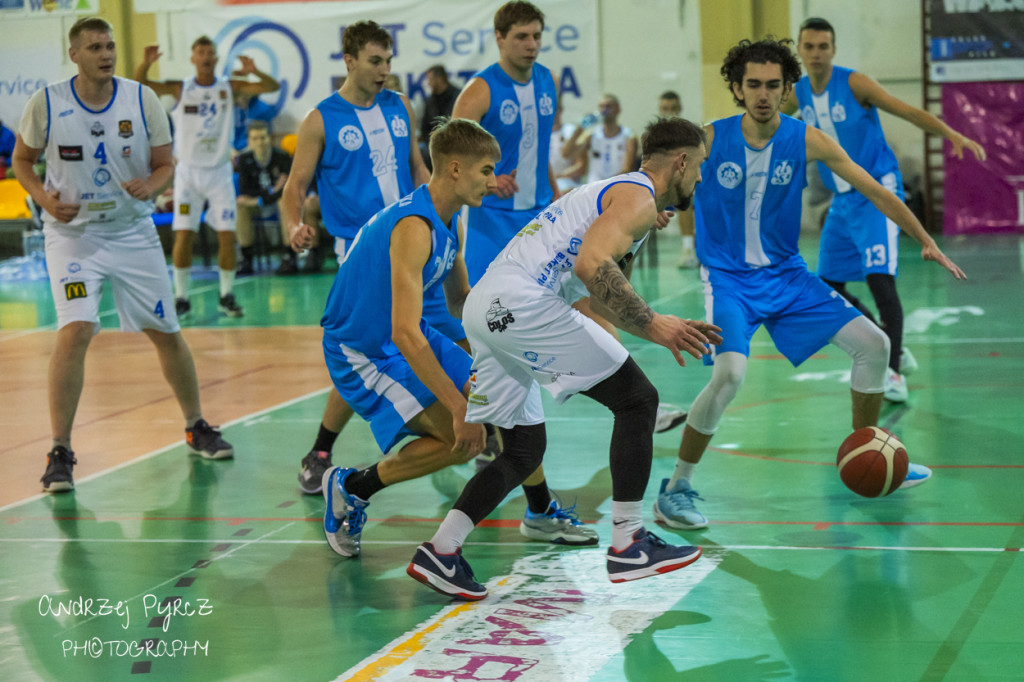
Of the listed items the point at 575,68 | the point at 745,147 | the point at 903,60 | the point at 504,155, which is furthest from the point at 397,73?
the point at 745,147

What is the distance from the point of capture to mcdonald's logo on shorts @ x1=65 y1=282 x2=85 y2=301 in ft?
20.3

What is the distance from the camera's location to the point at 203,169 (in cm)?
1222

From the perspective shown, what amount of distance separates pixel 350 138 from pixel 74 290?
1.54 meters

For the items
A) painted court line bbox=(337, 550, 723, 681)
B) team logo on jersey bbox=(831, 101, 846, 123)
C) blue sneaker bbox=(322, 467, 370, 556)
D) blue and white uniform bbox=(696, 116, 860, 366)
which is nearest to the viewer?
painted court line bbox=(337, 550, 723, 681)

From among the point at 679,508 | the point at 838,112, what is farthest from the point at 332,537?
the point at 838,112

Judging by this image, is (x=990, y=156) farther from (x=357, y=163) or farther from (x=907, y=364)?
(x=357, y=163)

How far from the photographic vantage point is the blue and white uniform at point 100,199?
6.22 metres

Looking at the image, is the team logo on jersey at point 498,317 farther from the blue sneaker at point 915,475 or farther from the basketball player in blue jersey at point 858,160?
the basketball player in blue jersey at point 858,160

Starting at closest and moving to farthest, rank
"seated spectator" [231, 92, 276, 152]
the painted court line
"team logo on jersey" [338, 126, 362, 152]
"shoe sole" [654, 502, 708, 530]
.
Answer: the painted court line → "shoe sole" [654, 502, 708, 530] → "team logo on jersey" [338, 126, 362, 152] → "seated spectator" [231, 92, 276, 152]

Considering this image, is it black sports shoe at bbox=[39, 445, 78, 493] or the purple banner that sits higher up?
the purple banner

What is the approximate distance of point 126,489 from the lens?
6.14m

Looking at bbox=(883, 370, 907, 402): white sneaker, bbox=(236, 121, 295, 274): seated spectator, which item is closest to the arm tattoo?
bbox=(883, 370, 907, 402): white sneaker

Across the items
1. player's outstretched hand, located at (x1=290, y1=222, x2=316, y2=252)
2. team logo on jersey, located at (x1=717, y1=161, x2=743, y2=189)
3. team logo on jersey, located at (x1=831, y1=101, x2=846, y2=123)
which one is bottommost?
player's outstretched hand, located at (x1=290, y1=222, x2=316, y2=252)

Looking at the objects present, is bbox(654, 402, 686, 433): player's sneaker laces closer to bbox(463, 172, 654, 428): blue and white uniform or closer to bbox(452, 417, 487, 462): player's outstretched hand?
bbox(463, 172, 654, 428): blue and white uniform
